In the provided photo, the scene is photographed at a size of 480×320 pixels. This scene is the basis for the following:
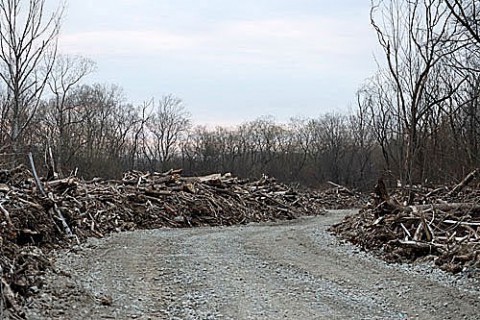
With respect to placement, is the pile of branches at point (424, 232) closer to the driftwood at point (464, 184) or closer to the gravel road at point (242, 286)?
the driftwood at point (464, 184)

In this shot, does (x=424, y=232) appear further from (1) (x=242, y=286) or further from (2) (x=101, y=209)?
(2) (x=101, y=209)

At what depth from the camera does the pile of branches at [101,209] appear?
793 centimetres

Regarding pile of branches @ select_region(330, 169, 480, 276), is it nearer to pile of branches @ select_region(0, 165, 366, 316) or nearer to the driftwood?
the driftwood

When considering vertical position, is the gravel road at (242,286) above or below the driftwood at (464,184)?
below

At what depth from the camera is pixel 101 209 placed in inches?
610

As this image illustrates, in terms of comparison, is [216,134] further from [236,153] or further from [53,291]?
[53,291]

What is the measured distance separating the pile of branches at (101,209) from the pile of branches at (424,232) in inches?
211

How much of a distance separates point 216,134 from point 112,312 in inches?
1948

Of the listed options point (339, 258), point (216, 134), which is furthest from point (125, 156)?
point (339, 258)

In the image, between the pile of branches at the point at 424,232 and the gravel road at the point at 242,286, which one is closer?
the gravel road at the point at 242,286

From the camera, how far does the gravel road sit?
6.75 m

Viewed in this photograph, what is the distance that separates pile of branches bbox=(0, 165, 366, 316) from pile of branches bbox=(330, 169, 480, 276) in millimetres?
5353

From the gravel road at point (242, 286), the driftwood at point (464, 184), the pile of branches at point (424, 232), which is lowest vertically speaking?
the gravel road at point (242, 286)

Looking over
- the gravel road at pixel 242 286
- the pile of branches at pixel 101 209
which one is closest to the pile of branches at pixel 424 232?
the gravel road at pixel 242 286
